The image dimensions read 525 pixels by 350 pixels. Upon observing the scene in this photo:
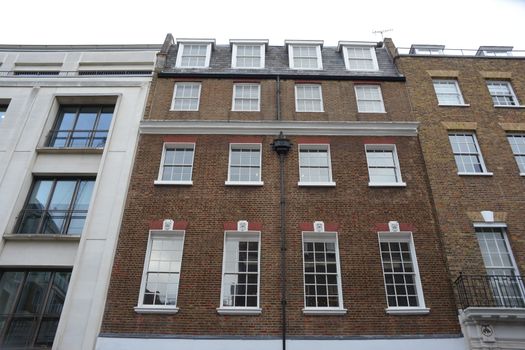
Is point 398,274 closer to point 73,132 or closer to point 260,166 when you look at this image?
point 260,166

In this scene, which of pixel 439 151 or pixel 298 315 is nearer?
pixel 298 315

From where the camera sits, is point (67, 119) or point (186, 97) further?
point (186, 97)

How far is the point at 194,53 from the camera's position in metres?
18.0

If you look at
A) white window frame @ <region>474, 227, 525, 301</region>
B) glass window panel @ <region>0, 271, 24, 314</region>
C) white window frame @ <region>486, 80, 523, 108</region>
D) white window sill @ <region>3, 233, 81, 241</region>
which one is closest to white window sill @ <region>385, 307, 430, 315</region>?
white window frame @ <region>474, 227, 525, 301</region>

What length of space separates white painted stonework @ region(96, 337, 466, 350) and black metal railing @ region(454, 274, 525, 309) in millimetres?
1302

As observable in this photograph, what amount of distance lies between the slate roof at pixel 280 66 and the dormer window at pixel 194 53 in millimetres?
336

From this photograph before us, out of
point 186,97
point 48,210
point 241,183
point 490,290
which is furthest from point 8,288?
point 490,290

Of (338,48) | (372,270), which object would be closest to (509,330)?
(372,270)

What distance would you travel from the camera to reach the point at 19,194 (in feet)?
43.1

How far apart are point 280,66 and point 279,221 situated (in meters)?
8.59

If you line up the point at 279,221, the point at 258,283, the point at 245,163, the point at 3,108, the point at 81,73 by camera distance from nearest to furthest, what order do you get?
1. the point at 258,283
2. the point at 279,221
3. the point at 245,163
4. the point at 3,108
5. the point at 81,73

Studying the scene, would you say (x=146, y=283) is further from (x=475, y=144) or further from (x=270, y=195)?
(x=475, y=144)

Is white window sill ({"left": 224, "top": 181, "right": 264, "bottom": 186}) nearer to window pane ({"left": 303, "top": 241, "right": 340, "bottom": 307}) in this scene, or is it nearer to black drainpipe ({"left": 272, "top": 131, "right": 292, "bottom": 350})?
black drainpipe ({"left": 272, "top": 131, "right": 292, "bottom": 350})

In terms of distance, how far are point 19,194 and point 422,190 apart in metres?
14.7
